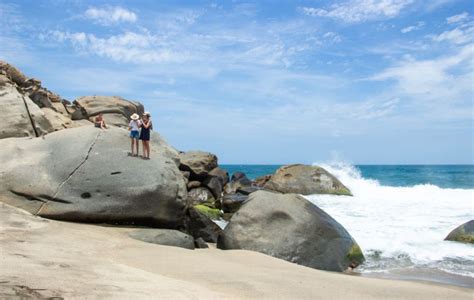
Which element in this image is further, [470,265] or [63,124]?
[63,124]

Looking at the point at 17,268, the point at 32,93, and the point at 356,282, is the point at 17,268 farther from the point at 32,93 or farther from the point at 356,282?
the point at 32,93

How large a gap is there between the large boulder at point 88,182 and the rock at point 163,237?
0.53 meters

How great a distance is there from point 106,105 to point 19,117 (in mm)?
10982

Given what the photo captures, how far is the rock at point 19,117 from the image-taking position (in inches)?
492

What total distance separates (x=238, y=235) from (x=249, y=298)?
5.18m

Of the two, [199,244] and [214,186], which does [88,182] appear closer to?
[199,244]

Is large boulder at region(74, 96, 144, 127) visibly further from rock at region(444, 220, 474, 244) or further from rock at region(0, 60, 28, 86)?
rock at region(444, 220, 474, 244)

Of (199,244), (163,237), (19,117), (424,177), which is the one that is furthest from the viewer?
(424,177)

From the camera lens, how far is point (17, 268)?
4.96m

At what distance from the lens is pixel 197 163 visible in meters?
23.3

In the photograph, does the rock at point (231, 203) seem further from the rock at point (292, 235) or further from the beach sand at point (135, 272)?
the beach sand at point (135, 272)

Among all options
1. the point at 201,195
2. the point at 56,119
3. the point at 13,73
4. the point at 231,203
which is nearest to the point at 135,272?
the point at 56,119

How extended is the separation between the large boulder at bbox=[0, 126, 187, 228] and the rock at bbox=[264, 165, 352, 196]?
17.1 meters

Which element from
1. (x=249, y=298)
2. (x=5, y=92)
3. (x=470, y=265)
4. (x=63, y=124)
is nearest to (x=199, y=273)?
(x=249, y=298)
